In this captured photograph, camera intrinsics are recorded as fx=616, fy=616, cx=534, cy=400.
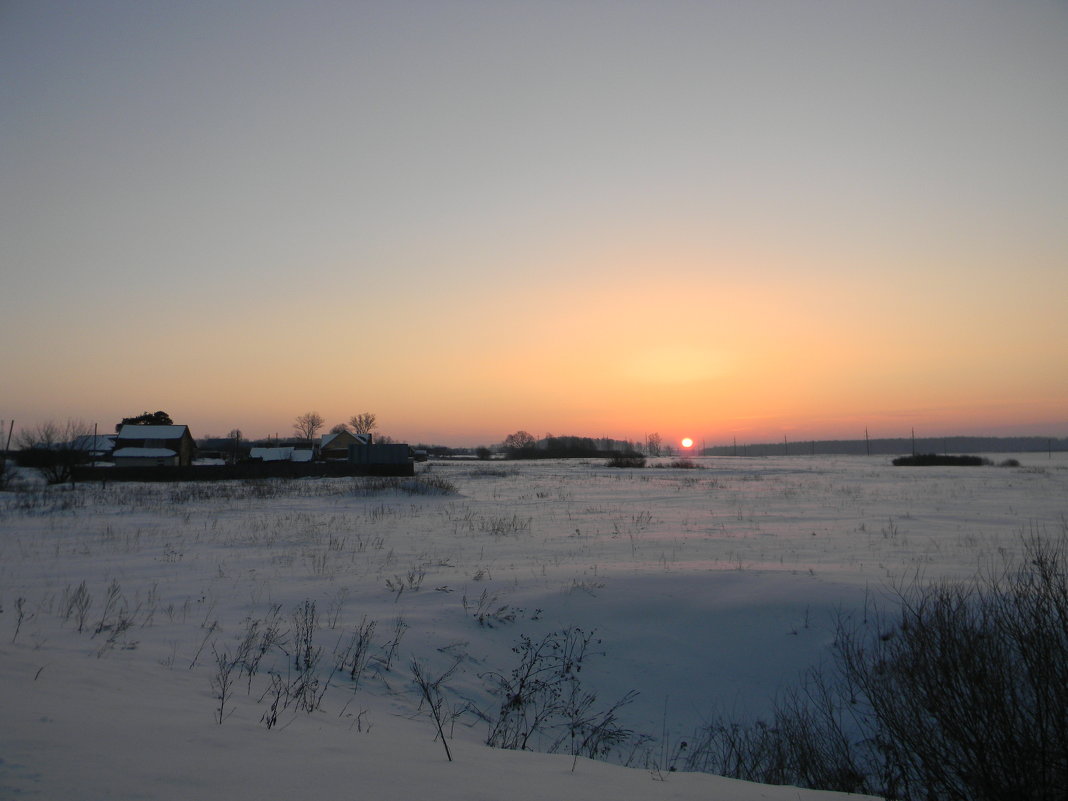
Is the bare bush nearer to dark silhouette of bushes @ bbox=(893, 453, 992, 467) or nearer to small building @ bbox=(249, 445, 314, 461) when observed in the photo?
dark silhouette of bushes @ bbox=(893, 453, 992, 467)

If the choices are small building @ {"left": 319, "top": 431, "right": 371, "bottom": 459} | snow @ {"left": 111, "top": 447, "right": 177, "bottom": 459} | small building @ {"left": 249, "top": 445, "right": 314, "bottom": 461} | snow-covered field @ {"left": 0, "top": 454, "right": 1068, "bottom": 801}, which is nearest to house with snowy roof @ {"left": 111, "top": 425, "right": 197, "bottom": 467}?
snow @ {"left": 111, "top": 447, "right": 177, "bottom": 459}

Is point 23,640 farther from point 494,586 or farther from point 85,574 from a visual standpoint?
point 494,586

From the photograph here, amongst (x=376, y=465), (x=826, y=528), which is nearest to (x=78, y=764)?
(x=826, y=528)

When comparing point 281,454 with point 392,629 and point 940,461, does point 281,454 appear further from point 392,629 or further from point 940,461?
point 940,461

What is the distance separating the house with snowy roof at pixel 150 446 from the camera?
60.3m

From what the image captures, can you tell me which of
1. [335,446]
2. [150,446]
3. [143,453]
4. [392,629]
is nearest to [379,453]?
[143,453]

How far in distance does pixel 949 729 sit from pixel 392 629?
616 centimetres

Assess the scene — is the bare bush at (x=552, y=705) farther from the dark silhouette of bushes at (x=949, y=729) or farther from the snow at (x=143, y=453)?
the snow at (x=143, y=453)

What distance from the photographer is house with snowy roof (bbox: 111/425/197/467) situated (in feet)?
198

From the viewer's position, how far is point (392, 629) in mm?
8141

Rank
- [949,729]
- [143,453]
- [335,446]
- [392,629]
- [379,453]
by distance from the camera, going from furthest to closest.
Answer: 1. [335,446]
2. [143,453]
3. [379,453]
4. [392,629]
5. [949,729]

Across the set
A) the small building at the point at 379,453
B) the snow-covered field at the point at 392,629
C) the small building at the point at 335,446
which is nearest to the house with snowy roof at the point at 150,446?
the small building at the point at 379,453

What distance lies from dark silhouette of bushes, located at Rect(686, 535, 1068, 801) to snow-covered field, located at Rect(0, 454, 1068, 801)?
0.79m

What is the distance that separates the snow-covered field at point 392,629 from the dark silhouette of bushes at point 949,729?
785 millimetres
